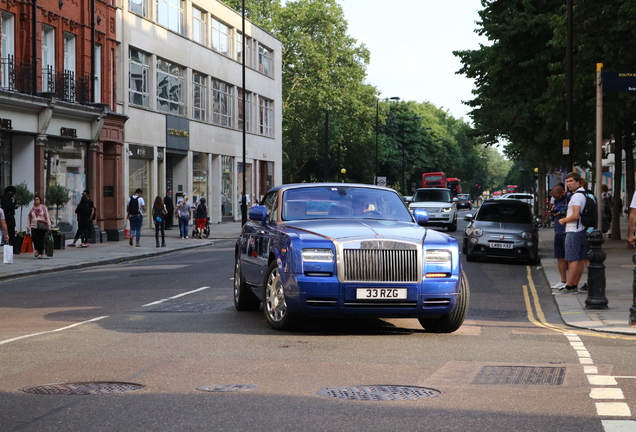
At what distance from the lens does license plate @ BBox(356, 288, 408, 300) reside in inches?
422

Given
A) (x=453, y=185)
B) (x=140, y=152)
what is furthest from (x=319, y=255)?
(x=453, y=185)

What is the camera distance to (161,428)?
6.24 meters

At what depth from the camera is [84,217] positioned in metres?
33.4

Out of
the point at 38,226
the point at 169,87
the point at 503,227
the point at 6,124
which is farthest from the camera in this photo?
the point at 169,87

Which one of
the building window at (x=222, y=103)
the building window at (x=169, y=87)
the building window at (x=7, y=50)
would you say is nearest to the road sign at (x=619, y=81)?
the building window at (x=7, y=50)

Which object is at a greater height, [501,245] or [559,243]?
[559,243]

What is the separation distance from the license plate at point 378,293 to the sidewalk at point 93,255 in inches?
500

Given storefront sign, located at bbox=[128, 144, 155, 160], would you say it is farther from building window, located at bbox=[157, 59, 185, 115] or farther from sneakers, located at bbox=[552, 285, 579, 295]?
sneakers, located at bbox=[552, 285, 579, 295]

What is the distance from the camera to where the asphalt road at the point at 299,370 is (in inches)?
258

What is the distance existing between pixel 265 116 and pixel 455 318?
5873cm

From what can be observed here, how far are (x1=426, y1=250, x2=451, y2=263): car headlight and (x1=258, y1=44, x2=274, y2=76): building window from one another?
57642 millimetres

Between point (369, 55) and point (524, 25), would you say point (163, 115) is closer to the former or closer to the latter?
point (524, 25)

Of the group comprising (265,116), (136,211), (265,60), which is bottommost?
(136,211)

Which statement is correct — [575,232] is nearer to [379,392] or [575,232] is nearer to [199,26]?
[379,392]
